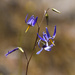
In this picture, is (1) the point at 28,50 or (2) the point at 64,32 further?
(2) the point at 64,32

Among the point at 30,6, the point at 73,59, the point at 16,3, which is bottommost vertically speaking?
the point at 73,59

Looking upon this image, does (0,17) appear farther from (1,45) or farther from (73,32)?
(73,32)

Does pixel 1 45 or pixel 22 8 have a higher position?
pixel 22 8

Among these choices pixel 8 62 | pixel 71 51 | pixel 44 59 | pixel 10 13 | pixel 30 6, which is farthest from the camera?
pixel 10 13

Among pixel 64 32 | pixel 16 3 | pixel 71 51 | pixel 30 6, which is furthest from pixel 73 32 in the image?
pixel 30 6

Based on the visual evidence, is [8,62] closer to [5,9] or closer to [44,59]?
[44,59]

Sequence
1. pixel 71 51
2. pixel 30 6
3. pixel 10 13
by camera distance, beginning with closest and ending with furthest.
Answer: pixel 30 6, pixel 71 51, pixel 10 13
